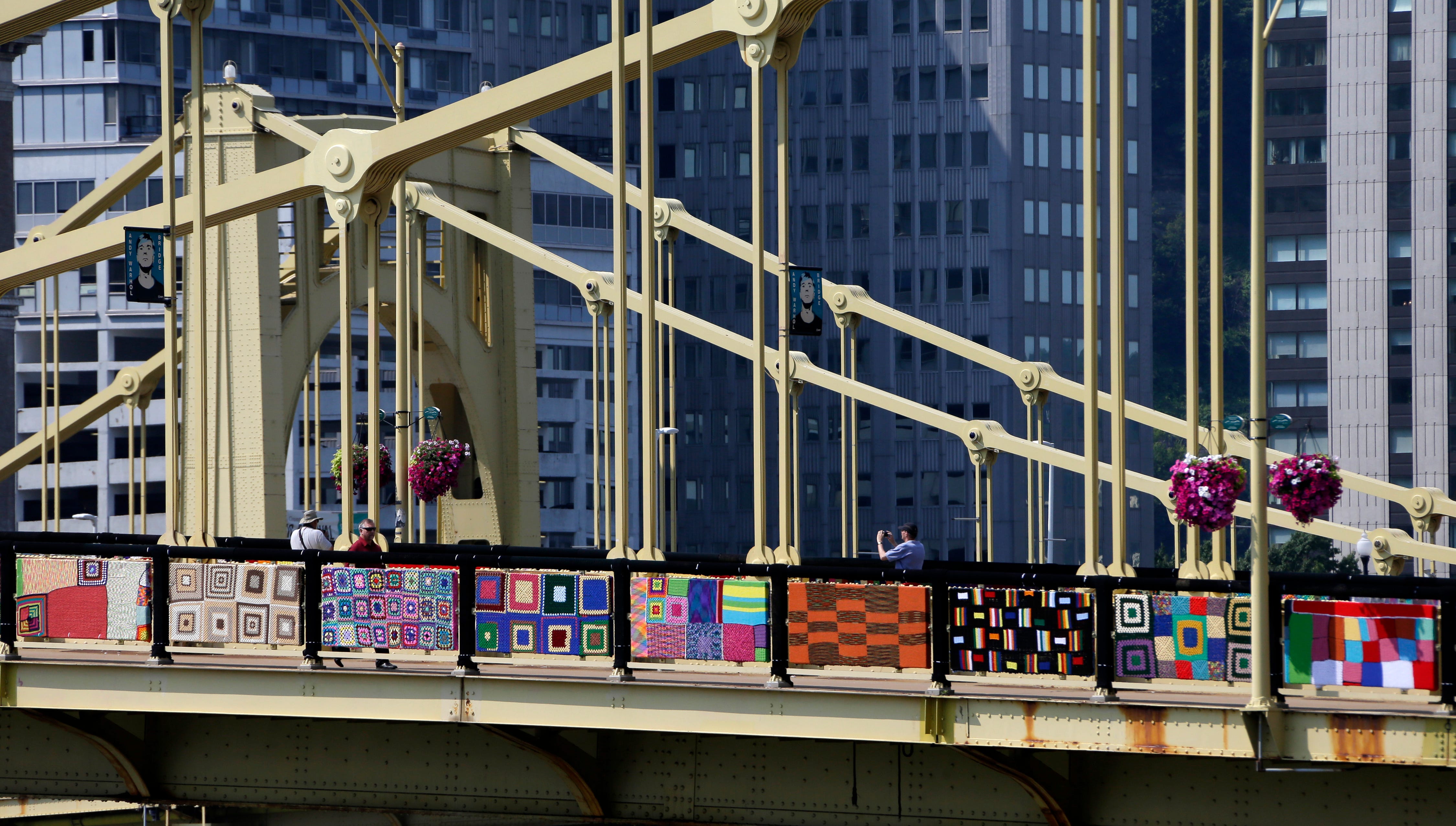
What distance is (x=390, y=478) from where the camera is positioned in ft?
103

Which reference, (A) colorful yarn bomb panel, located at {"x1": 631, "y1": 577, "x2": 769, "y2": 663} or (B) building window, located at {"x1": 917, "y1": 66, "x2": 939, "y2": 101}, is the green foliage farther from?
(A) colorful yarn bomb panel, located at {"x1": 631, "y1": 577, "x2": 769, "y2": 663}

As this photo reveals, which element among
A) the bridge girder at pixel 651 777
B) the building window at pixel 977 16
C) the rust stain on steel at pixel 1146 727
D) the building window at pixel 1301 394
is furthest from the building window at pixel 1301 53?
the rust stain on steel at pixel 1146 727

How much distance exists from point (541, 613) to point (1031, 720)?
4.14 metres

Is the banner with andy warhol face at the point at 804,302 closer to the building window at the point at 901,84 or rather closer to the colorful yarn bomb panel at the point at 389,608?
the colorful yarn bomb panel at the point at 389,608

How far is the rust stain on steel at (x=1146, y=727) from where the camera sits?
13.1 metres

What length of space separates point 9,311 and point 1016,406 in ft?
230

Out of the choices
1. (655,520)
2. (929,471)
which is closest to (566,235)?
(929,471)

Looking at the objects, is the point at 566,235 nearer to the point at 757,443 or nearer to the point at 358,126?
the point at 358,126

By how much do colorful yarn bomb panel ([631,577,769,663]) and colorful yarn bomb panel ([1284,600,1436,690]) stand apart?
152 inches

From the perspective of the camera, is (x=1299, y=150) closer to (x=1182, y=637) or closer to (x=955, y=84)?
(x=955, y=84)

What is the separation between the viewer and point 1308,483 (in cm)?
1583

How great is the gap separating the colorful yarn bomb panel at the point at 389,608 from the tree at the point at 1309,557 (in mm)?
73450

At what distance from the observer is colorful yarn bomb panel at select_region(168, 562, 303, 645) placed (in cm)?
1641

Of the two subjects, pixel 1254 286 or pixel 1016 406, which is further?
pixel 1016 406
